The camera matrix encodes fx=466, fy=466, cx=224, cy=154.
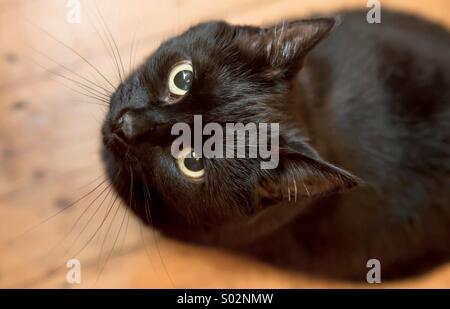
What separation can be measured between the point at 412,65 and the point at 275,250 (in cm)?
65

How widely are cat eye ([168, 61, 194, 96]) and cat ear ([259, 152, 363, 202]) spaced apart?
0.26m

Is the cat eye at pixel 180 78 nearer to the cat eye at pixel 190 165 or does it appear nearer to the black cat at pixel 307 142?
the black cat at pixel 307 142

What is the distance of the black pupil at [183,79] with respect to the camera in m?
1.03

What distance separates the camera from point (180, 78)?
1.04 meters

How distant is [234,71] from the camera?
3.35 feet

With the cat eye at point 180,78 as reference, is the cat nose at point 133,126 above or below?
below

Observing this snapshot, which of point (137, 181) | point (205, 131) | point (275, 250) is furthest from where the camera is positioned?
point (275, 250)

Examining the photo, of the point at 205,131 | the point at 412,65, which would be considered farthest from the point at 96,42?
the point at 412,65

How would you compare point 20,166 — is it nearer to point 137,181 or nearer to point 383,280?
point 137,181

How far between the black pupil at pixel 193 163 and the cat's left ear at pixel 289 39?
0.27 metres

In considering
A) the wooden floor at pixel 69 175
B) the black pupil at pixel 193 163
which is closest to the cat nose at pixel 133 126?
the black pupil at pixel 193 163

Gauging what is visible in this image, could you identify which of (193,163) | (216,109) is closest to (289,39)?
(216,109)

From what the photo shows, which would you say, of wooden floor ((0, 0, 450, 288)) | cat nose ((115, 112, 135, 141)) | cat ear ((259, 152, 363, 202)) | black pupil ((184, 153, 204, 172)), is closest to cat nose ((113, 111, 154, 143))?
cat nose ((115, 112, 135, 141))

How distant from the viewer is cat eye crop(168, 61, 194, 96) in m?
1.03
